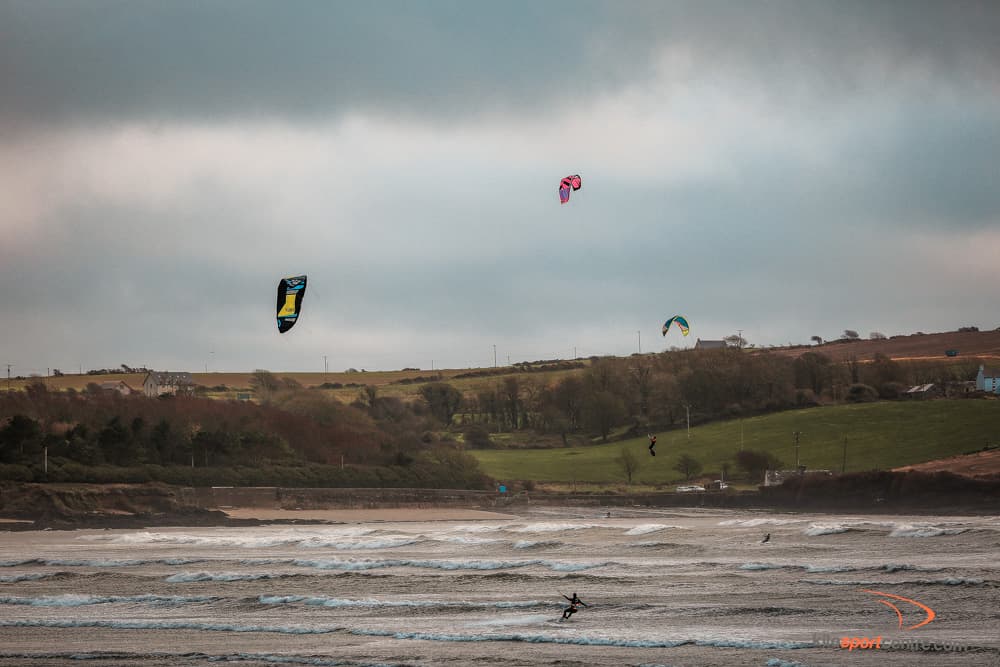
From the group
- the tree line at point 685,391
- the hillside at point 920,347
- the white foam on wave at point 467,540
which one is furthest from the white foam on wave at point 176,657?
the hillside at point 920,347

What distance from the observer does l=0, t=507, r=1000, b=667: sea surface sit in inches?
862

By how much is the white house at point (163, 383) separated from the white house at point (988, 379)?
73.7m

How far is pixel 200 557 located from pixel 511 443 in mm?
57179

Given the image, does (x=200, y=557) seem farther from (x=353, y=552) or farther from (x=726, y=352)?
(x=726, y=352)

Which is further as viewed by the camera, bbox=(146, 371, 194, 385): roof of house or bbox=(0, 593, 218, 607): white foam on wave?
bbox=(146, 371, 194, 385): roof of house

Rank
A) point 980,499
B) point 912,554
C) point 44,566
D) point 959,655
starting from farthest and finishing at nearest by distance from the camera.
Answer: point 980,499 < point 44,566 < point 912,554 < point 959,655

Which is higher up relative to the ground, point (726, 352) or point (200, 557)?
point (726, 352)

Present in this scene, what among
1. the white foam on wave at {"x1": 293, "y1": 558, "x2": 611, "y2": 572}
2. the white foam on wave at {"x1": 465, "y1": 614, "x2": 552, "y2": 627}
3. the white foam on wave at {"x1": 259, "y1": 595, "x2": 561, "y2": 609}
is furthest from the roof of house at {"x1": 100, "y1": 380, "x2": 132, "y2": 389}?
the white foam on wave at {"x1": 465, "y1": 614, "x2": 552, "y2": 627}

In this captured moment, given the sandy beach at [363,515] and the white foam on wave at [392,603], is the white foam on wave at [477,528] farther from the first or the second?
the white foam on wave at [392,603]

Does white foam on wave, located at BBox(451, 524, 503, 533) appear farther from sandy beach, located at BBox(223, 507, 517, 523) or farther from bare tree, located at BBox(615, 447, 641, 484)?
bare tree, located at BBox(615, 447, 641, 484)

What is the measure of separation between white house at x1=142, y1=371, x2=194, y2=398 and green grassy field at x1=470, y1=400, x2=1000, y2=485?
133 feet

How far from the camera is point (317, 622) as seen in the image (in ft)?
86.5

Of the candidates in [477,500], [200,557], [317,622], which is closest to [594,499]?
[477,500]

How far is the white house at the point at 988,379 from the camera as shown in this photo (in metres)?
92.8
